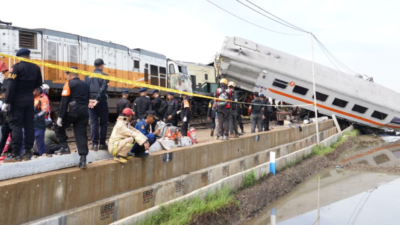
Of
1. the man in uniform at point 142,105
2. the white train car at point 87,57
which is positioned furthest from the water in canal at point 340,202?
the white train car at point 87,57

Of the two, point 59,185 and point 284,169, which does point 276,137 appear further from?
point 59,185

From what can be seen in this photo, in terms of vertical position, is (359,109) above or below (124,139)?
above

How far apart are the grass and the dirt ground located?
108 millimetres

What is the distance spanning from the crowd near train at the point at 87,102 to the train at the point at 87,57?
0.11 ft

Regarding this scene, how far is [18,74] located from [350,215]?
6.29 metres

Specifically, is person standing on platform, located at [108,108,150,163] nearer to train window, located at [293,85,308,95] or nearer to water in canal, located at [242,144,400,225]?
water in canal, located at [242,144,400,225]

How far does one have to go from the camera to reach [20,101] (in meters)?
4.11

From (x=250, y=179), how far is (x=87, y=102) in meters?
4.63

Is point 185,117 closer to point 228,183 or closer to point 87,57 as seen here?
point 228,183

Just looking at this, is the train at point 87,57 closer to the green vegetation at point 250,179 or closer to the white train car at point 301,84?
the white train car at point 301,84

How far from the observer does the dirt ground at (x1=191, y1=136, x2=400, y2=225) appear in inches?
236

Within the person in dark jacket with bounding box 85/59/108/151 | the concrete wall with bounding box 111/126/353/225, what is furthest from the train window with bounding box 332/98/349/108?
the person in dark jacket with bounding box 85/59/108/151

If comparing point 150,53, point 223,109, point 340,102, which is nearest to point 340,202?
point 223,109

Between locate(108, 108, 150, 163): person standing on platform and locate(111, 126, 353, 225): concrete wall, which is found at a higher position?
locate(108, 108, 150, 163): person standing on platform
